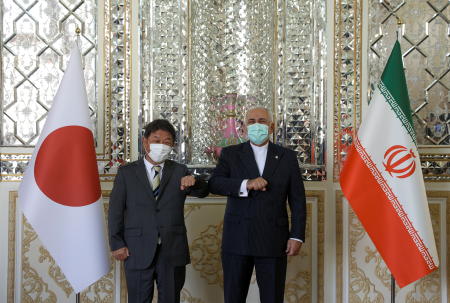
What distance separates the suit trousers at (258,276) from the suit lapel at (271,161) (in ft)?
1.42

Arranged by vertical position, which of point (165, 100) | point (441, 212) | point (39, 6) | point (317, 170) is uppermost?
point (39, 6)

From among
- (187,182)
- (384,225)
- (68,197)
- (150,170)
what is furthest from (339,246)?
(68,197)

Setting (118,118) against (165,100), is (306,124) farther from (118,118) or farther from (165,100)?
(118,118)

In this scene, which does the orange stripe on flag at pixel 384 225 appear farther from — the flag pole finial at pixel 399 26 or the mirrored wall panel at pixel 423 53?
the flag pole finial at pixel 399 26

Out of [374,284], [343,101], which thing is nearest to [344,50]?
[343,101]

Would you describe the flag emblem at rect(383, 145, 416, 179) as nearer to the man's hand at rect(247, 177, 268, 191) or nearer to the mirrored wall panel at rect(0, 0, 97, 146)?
the man's hand at rect(247, 177, 268, 191)

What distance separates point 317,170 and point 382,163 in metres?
0.57

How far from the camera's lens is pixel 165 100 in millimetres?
3471

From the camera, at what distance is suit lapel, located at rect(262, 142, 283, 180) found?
267cm

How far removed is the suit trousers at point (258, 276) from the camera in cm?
263

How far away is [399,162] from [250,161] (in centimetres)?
86

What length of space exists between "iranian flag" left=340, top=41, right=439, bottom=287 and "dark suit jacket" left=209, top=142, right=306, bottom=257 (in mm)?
436

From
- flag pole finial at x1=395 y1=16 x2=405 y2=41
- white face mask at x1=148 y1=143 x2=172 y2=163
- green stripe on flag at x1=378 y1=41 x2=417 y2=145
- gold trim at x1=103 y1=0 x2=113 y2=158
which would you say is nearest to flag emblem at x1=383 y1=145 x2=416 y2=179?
green stripe on flag at x1=378 y1=41 x2=417 y2=145

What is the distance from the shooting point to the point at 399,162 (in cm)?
290
